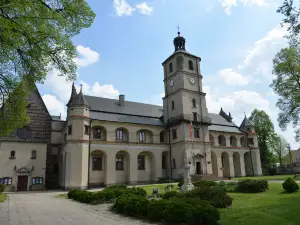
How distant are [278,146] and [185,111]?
38.1m

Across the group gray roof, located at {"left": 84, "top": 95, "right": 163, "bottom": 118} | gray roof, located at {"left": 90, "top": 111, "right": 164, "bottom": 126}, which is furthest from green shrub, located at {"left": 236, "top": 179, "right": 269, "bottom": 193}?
gray roof, located at {"left": 84, "top": 95, "right": 163, "bottom": 118}

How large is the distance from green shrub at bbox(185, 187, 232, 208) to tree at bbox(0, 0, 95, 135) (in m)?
9.59

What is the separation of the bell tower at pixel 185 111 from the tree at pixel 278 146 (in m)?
26.0

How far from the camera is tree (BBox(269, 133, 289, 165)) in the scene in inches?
2244

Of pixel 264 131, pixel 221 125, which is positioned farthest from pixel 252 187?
pixel 264 131

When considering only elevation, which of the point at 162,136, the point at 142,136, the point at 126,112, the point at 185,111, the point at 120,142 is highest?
the point at 126,112

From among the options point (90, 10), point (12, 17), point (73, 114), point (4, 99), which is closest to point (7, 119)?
point (4, 99)

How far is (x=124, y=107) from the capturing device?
4103 centimetres

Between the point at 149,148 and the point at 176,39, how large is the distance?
20.6 metres

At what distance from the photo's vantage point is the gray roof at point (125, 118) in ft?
117

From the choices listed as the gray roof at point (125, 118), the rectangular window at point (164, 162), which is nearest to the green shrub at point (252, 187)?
the rectangular window at point (164, 162)

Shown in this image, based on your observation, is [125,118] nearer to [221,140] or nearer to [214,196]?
[221,140]

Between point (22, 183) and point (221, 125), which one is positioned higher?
point (221, 125)

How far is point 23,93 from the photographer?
1391cm
